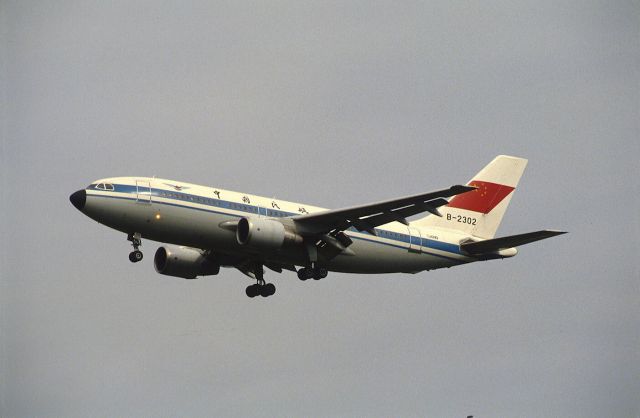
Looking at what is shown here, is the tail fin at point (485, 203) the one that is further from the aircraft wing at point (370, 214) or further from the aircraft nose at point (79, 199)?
the aircraft nose at point (79, 199)

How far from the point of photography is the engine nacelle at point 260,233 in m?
51.1

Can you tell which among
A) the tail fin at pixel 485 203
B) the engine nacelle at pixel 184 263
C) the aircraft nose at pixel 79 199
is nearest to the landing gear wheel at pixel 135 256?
the aircraft nose at pixel 79 199

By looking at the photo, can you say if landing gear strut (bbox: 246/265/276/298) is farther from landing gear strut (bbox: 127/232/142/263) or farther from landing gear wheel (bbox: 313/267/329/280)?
landing gear strut (bbox: 127/232/142/263)

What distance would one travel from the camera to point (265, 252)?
52.5 m

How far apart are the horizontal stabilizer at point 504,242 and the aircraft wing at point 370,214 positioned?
15.0ft

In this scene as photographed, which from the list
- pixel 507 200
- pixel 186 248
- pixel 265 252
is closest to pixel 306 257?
pixel 265 252

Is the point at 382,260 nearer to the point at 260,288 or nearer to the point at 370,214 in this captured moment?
the point at 370,214

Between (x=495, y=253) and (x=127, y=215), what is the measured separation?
19387 mm

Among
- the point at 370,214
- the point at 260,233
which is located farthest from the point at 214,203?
the point at 370,214

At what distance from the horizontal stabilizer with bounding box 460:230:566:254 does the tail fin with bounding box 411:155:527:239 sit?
2.53m

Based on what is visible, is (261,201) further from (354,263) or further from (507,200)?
(507,200)

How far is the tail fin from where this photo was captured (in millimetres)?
60625

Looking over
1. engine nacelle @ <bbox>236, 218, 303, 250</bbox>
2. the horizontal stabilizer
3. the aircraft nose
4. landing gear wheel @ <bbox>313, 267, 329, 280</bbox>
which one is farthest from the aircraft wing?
the aircraft nose

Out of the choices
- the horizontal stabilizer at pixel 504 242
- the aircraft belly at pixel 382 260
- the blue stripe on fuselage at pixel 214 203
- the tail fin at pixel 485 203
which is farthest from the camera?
the tail fin at pixel 485 203
